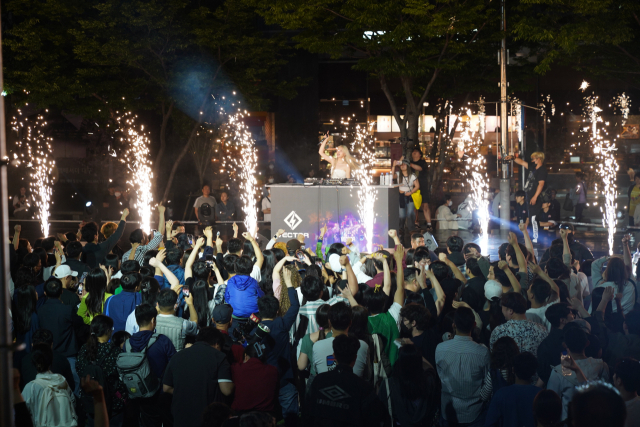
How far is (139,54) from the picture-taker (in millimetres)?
18031

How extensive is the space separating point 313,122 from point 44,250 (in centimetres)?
1870

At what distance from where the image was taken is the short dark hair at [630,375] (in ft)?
12.1

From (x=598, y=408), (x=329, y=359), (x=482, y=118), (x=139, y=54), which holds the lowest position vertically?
(x=329, y=359)

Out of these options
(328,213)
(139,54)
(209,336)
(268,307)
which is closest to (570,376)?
(268,307)

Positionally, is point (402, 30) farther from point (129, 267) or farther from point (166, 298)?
point (166, 298)

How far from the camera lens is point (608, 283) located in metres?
5.97

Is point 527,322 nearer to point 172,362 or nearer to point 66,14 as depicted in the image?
point 172,362

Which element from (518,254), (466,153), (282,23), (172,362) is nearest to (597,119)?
(466,153)

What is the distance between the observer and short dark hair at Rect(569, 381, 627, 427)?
3012 mm

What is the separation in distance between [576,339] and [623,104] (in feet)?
83.0

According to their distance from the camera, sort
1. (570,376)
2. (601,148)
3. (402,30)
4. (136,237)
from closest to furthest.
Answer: (570,376) → (136,237) → (402,30) → (601,148)

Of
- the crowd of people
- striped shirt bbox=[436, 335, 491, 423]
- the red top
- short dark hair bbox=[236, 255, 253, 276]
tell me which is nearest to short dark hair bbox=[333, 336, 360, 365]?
the crowd of people

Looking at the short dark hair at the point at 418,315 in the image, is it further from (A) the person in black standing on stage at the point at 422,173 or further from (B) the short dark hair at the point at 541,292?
(A) the person in black standing on stage at the point at 422,173

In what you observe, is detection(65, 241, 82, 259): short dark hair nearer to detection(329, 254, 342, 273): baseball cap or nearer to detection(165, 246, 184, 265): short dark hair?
detection(165, 246, 184, 265): short dark hair
